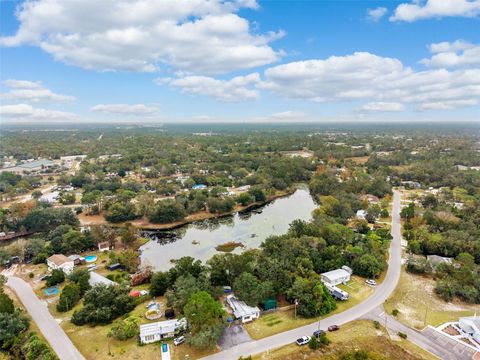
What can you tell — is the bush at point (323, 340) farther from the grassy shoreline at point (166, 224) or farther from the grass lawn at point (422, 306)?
the grassy shoreline at point (166, 224)

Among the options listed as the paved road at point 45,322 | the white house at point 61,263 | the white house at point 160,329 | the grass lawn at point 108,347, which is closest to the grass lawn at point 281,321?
the grass lawn at point 108,347

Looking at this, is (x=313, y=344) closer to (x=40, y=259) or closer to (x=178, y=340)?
(x=178, y=340)

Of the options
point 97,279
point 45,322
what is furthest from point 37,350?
point 97,279

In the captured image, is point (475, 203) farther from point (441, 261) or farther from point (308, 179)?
point (308, 179)

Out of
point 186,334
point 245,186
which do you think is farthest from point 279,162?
point 186,334

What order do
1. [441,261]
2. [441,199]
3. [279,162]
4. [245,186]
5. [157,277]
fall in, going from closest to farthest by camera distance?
[157,277] < [441,261] < [441,199] < [245,186] < [279,162]

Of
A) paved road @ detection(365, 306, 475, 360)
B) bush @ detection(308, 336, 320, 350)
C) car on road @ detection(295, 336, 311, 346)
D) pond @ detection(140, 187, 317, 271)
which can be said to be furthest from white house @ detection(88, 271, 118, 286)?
paved road @ detection(365, 306, 475, 360)
